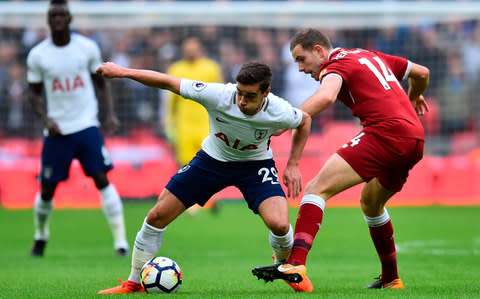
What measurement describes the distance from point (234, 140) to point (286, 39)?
1319 cm

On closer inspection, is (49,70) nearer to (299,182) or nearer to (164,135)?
(299,182)

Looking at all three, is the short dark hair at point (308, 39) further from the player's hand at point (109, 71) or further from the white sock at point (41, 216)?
the white sock at point (41, 216)

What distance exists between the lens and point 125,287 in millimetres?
6348

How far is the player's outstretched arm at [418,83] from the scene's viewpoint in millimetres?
7000

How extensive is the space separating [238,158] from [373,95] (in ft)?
3.69

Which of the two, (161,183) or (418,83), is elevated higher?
(418,83)

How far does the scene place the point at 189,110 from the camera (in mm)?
14367

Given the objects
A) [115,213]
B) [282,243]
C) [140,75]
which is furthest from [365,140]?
[115,213]

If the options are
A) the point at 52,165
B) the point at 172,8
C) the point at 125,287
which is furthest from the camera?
the point at 172,8

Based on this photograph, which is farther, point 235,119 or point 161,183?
point 161,183

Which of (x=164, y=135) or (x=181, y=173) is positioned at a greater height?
(x=181, y=173)

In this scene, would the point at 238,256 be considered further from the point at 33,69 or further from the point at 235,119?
the point at 235,119

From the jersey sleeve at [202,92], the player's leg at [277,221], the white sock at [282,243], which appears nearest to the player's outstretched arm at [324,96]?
the jersey sleeve at [202,92]

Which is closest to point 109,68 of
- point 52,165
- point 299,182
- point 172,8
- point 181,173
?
point 181,173
